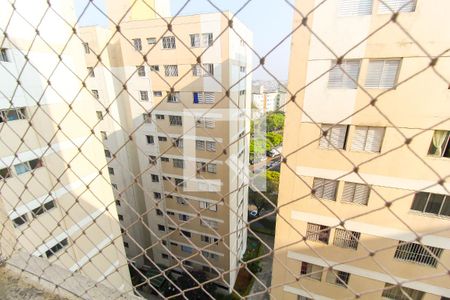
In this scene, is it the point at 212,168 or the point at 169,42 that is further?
the point at 212,168

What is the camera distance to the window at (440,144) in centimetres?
185

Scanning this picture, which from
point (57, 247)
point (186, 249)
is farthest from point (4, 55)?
point (186, 249)

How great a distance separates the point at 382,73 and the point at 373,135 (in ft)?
1.61

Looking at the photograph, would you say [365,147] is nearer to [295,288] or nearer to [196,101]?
[295,288]

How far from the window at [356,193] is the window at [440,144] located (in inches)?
22.3

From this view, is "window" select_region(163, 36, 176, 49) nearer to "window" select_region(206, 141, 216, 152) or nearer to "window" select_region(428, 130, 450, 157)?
"window" select_region(206, 141, 216, 152)

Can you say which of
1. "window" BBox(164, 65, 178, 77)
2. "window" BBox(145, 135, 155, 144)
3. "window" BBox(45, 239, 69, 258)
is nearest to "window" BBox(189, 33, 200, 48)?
"window" BBox(164, 65, 178, 77)

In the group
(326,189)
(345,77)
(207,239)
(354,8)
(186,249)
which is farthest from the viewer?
(186,249)

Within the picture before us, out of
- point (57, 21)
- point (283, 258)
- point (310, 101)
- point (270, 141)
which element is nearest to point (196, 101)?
point (57, 21)

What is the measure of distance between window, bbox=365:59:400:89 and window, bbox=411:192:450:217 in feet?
3.14

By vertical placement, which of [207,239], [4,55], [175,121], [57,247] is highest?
[4,55]

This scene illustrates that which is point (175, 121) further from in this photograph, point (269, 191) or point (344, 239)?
point (269, 191)

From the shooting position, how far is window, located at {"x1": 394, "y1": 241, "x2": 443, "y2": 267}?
85.2 inches

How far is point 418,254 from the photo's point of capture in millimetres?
2207
